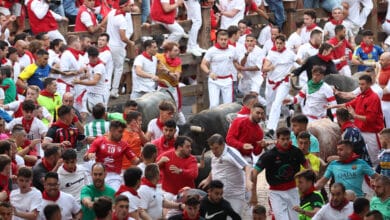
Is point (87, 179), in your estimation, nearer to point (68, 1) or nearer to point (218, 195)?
point (218, 195)

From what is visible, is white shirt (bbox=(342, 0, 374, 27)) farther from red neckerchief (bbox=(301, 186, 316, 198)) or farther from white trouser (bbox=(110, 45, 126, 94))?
red neckerchief (bbox=(301, 186, 316, 198))

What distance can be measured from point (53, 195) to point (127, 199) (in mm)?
1349

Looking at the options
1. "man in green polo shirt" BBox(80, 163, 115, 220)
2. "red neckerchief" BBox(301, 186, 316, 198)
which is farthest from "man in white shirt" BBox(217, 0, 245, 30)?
"man in green polo shirt" BBox(80, 163, 115, 220)

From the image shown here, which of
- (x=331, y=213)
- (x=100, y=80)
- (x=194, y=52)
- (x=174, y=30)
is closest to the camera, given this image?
(x=331, y=213)

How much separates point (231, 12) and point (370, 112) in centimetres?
775

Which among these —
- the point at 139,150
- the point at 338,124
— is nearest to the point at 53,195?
the point at 139,150

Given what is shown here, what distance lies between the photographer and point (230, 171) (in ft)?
62.6

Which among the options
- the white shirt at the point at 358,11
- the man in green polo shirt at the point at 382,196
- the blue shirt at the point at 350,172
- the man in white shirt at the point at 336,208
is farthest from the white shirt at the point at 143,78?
the man in white shirt at the point at 336,208

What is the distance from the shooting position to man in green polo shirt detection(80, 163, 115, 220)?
17.2 metres

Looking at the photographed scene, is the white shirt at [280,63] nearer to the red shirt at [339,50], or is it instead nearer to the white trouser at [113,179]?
the red shirt at [339,50]

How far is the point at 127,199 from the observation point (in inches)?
641

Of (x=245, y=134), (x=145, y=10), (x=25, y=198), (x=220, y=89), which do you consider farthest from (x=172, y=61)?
(x=25, y=198)

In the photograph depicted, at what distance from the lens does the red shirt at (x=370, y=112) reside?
21.8m

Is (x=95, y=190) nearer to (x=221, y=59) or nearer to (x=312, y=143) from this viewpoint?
(x=312, y=143)
